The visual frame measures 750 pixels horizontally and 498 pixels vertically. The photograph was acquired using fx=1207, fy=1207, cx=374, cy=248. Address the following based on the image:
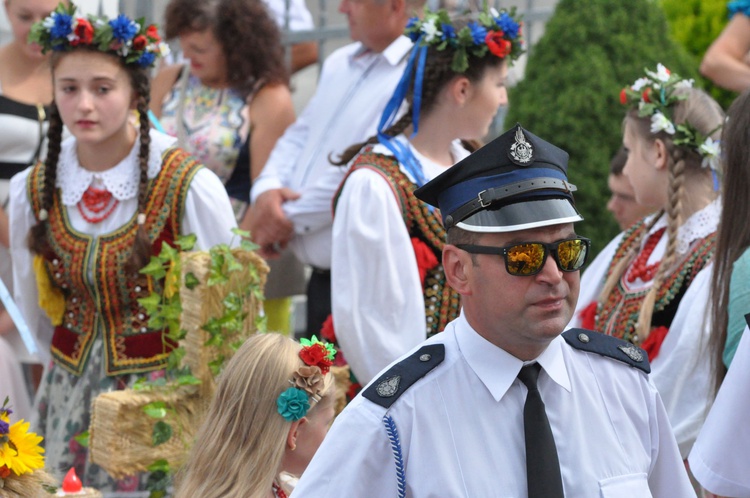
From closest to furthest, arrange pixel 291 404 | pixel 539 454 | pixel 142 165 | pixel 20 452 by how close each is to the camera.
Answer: pixel 539 454, pixel 20 452, pixel 291 404, pixel 142 165

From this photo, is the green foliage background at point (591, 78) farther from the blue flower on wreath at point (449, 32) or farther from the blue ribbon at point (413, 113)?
the blue flower on wreath at point (449, 32)

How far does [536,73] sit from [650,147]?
2.50 metres

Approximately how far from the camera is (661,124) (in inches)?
169

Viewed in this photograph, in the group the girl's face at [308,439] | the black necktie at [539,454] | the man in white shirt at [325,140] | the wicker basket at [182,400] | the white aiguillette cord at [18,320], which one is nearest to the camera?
the black necktie at [539,454]

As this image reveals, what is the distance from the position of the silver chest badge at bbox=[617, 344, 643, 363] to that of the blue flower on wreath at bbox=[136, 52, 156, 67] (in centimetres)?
259

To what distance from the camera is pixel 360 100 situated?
219 inches

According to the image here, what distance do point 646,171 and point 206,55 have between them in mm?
2317

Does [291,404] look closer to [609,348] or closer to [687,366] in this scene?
[609,348]

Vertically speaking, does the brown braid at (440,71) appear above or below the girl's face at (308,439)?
above

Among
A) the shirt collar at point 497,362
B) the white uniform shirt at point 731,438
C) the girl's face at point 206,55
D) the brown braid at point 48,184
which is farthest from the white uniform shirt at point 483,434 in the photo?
the girl's face at point 206,55

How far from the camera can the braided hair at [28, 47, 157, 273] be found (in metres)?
4.39

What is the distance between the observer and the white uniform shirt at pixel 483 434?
2.37 metres

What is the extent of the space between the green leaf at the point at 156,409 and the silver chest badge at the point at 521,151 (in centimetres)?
183

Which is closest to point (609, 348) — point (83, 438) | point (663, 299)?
point (663, 299)
